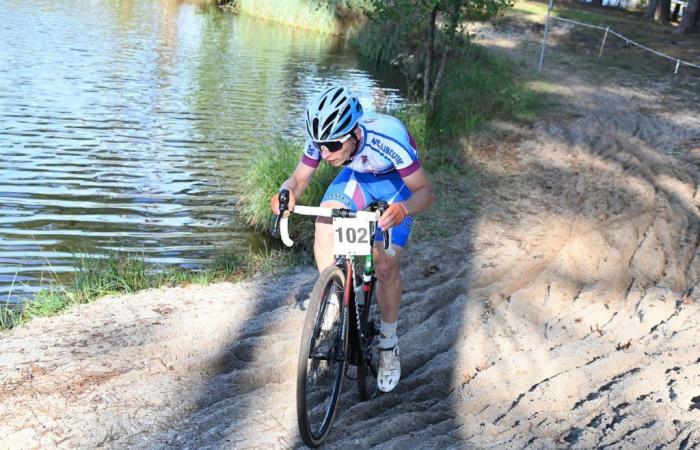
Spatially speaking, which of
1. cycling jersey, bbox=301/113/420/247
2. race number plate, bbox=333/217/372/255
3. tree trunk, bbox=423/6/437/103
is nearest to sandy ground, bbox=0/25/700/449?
race number plate, bbox=333/217/372/255

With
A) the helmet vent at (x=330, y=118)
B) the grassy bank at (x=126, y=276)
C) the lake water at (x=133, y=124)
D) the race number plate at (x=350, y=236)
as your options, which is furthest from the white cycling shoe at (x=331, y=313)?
the lake water at (x=133, y=124)

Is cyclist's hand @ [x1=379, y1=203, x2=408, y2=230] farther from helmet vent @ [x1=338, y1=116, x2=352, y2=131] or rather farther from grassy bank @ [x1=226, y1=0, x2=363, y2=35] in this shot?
grassy bank @ [x1=226, y1=0, x2=363, y2=35]

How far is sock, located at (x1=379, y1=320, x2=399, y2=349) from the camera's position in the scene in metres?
4.69

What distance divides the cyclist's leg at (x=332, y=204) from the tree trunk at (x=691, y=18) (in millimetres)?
23731

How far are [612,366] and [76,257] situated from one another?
537 centimetres

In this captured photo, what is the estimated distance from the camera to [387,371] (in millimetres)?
4715

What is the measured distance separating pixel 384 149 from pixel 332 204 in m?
0.47

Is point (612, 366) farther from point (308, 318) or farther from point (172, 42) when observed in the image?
point (172, 42)

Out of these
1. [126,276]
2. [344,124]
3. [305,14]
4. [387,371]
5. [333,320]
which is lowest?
[126,276]

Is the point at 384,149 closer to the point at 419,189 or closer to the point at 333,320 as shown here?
the point at 419,189

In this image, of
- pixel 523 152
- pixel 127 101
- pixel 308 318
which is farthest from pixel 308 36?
pixel 308 318

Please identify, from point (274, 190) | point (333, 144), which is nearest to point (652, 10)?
point (274, 190)

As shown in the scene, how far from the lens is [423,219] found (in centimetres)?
834

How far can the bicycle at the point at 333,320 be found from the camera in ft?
12.7
